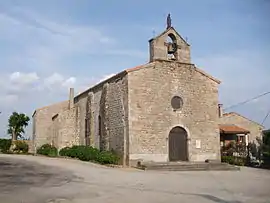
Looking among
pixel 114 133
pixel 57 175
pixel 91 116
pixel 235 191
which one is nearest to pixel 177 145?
pixel 114 133

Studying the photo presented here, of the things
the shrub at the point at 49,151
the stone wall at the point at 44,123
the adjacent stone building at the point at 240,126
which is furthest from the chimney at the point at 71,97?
the adjacent stone building at the point at 240,126

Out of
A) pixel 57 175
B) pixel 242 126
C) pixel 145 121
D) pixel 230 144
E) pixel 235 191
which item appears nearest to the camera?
pixel 235 191

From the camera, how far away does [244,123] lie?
38.9m

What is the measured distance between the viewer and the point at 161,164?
23.6 meters

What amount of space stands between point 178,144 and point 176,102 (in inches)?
124

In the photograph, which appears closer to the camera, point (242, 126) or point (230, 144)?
point (230, 144)

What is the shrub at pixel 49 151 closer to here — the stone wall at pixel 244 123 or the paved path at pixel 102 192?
the paved path at pixel 102 192

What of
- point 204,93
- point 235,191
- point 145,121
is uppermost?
point 204,93

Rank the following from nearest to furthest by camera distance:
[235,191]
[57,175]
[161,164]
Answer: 1. [235,191]
2. [57,175]
3. [161,164]

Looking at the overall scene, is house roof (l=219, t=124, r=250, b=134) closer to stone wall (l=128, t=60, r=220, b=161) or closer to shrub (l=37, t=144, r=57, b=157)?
stone wall (l=128, t=60, r=220, b=161)

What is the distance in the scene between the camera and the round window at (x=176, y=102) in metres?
27.0

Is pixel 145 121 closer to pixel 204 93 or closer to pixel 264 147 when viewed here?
pixel 204 93

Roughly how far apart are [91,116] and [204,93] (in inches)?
408

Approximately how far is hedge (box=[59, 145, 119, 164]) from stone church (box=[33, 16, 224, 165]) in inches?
33.9
